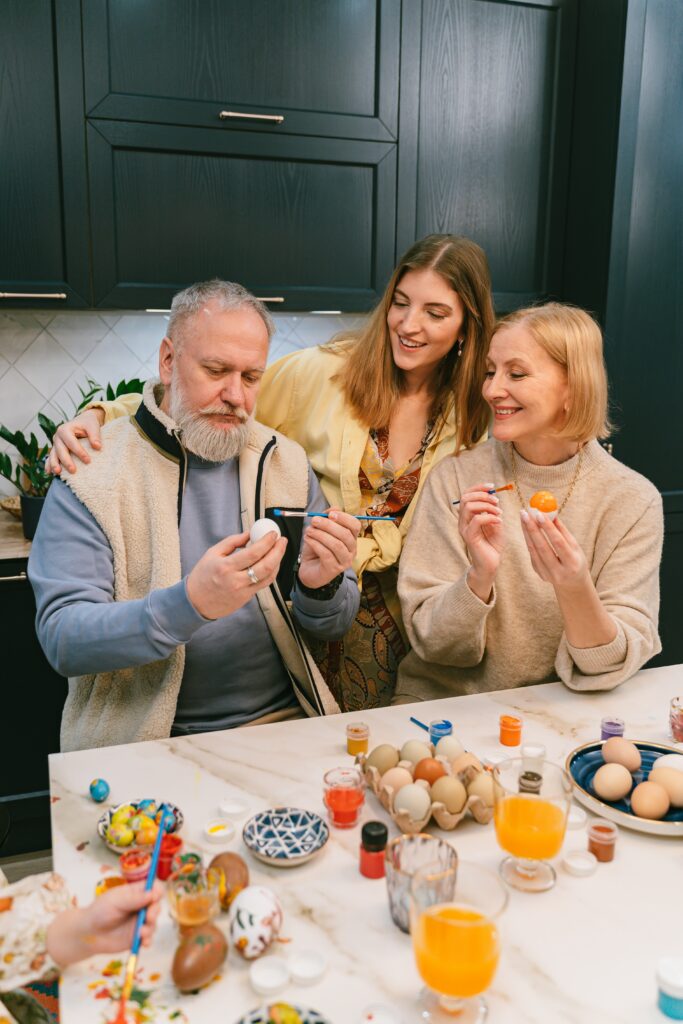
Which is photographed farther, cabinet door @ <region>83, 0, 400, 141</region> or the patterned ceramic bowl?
cabinet door @ <region>83, 0, 400, 141</region>

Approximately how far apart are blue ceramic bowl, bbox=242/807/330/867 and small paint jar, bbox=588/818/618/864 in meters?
0.36

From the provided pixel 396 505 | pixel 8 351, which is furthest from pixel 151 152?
pixel 396 505

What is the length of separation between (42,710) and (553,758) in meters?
1.81

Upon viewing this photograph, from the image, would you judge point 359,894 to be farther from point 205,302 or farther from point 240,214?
point 240,214

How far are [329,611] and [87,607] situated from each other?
0.49 m

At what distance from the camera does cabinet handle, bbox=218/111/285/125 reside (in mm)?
2756

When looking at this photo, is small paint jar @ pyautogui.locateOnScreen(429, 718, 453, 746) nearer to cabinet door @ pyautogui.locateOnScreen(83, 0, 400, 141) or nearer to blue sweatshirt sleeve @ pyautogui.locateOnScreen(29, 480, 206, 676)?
blue sweatshirt sleeve @ pyautogui.locateOnScreen(29, 480, 206, 676)

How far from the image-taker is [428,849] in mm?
1021

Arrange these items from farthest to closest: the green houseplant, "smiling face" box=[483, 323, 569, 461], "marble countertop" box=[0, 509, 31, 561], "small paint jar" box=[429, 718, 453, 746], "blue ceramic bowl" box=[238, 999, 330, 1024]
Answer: the green houseplant
"marble countertop" box=[0, 509, 31, 561]
"smiling face" box=[483, 323, 569, 461]
"small paint jar" box=[429, 718, 453, 746]
"blue ceramic bowl" box=[238, 999, 330, 1024]

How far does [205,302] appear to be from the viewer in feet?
5.74

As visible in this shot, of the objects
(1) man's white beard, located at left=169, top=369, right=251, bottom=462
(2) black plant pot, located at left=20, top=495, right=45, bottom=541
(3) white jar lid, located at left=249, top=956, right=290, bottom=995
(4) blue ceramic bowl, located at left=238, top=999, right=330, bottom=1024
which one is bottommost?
(2) black plant pot, located at left=20, top=495, right=45, bottom=541

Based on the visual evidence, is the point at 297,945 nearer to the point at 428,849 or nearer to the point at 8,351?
the point at 428,849

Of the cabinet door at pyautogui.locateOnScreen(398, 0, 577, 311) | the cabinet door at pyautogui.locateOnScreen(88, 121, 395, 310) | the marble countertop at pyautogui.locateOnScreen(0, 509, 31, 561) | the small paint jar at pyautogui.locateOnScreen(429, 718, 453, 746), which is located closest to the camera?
the small paint jar at pyautogui.locateOnScreen(429, 718, 453, 746)

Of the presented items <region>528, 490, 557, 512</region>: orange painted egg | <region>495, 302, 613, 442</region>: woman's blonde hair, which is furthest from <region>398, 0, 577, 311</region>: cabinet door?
<region>528, 490, 557, 512</region>: orange painted egg
